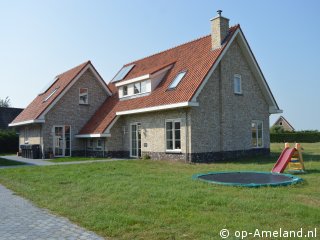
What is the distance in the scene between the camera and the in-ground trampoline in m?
10.8

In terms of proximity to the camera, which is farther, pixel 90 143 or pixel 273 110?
pixel 90 143

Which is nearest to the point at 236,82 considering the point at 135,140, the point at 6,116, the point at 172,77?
the point at 172,77

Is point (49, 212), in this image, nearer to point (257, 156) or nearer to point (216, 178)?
point (216, 178)

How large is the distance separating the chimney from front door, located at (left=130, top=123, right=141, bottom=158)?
699 cm

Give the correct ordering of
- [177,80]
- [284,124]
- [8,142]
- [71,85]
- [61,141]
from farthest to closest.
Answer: [284,124]
[8,142]
[71,85]
[61,141]
[177,80]

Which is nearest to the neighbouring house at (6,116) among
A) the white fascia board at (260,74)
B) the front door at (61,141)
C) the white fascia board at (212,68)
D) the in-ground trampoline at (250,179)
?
the front door at (61,141)

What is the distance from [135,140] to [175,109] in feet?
16.1

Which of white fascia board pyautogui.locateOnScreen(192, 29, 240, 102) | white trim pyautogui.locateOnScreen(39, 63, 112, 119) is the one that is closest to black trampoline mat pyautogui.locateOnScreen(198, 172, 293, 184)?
white fascia board pyautogui.locateOnScreen(192, 29, 240, 102)

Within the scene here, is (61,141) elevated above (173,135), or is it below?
below

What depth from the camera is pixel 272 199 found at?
8641mm

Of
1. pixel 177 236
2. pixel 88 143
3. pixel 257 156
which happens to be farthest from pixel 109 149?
pixel 177 236

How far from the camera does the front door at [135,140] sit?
2336 cm

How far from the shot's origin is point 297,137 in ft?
185

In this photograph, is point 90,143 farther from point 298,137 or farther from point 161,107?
point 298,137
